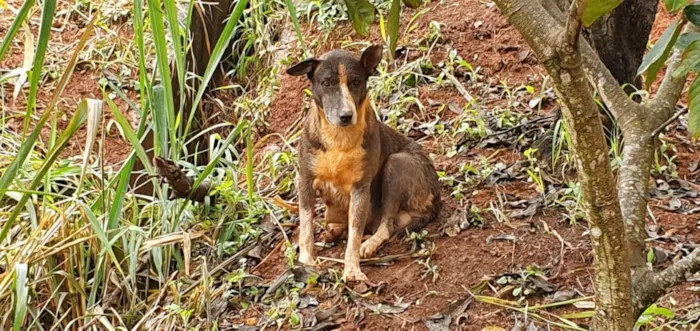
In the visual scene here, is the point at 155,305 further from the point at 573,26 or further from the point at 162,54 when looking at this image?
the point at 573,26

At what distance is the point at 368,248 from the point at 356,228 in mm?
142

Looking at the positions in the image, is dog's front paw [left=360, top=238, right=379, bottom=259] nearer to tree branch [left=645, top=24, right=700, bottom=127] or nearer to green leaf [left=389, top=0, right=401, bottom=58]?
tree branch [left=645, top=24, right=700, bottom=127]

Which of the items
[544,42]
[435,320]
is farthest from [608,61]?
[544,42]

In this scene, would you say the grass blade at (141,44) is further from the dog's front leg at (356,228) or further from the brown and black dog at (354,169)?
the dog's front leg at (356,228)

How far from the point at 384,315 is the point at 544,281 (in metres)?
0.66

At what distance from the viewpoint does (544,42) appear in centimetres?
211

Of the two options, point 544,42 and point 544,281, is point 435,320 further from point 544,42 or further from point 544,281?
point 544,42

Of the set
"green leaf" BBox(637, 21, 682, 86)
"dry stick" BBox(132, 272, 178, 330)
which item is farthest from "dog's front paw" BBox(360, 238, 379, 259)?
"green leaf" BBox(637, 21, 682, 86)

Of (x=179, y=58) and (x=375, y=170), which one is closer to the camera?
(x=179, y=58)

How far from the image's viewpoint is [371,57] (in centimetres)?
401

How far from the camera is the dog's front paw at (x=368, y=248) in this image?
164 inches

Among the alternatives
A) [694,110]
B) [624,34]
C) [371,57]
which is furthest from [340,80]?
[694,110]

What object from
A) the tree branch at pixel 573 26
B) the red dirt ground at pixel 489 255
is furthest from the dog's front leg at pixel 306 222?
the tree branch at pixel 573 26

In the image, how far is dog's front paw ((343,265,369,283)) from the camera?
12.9ft
